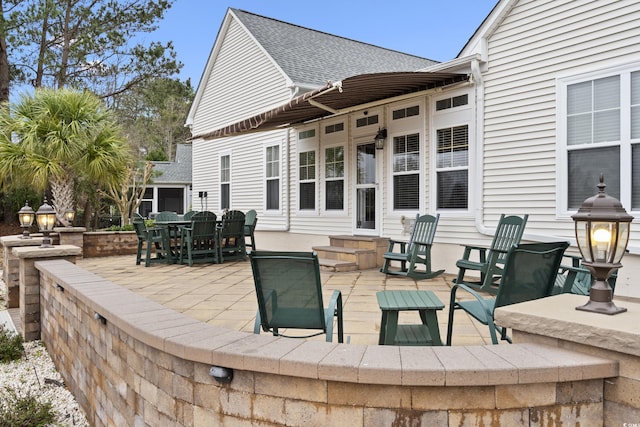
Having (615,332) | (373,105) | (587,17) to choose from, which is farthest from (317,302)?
(373,105)

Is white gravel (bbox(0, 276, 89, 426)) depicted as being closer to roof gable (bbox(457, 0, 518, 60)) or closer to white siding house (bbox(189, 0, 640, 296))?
white siding house (bbox(189, 0, 640, 296))

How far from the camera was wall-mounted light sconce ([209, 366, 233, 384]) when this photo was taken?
2.07m

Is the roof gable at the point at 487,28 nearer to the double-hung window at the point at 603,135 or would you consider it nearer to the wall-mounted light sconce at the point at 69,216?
the double-hung window at the point at 603,135

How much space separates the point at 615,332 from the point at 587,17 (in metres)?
4.82

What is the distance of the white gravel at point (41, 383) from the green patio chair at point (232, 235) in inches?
127

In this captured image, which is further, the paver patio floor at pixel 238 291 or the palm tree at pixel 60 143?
the palm tree at pixel 60 143

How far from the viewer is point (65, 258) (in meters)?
5.77

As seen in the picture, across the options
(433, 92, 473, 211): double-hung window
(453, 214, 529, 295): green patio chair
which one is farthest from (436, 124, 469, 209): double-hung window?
(453, 214, 529, 295): green patio chair

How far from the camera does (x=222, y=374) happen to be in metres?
2.07

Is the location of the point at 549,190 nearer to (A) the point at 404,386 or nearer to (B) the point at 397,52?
(A) the point at 404,386

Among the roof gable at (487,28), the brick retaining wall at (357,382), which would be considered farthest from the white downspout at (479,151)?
the brick retaining wall at (357,382)

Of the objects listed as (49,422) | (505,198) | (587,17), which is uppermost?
(587,17)

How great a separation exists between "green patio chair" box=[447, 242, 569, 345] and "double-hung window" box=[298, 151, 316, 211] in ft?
21.1

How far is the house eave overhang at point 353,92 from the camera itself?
5906 millimetres
